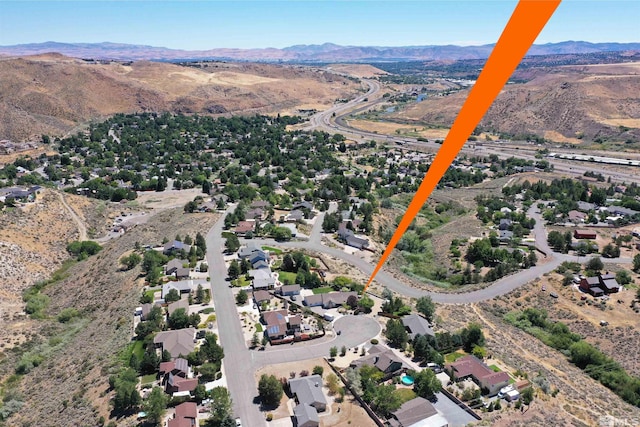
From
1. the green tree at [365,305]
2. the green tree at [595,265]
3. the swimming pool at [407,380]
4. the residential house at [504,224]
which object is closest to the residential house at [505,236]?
the residential house at [504,224]

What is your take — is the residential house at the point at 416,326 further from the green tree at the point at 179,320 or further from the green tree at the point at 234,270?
the green tree at the point at 179,320

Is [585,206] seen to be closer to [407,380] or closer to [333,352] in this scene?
[407,380]

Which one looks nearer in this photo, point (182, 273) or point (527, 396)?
point (527, 396)

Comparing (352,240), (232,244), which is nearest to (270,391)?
(232,244)

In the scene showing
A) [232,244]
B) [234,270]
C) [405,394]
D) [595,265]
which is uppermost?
[595,265]

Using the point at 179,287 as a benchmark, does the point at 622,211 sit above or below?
above

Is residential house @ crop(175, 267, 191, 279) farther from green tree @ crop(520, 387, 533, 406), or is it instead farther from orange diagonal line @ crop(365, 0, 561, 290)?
orange diagonal line @ crop(365, 0, 561, 290)
